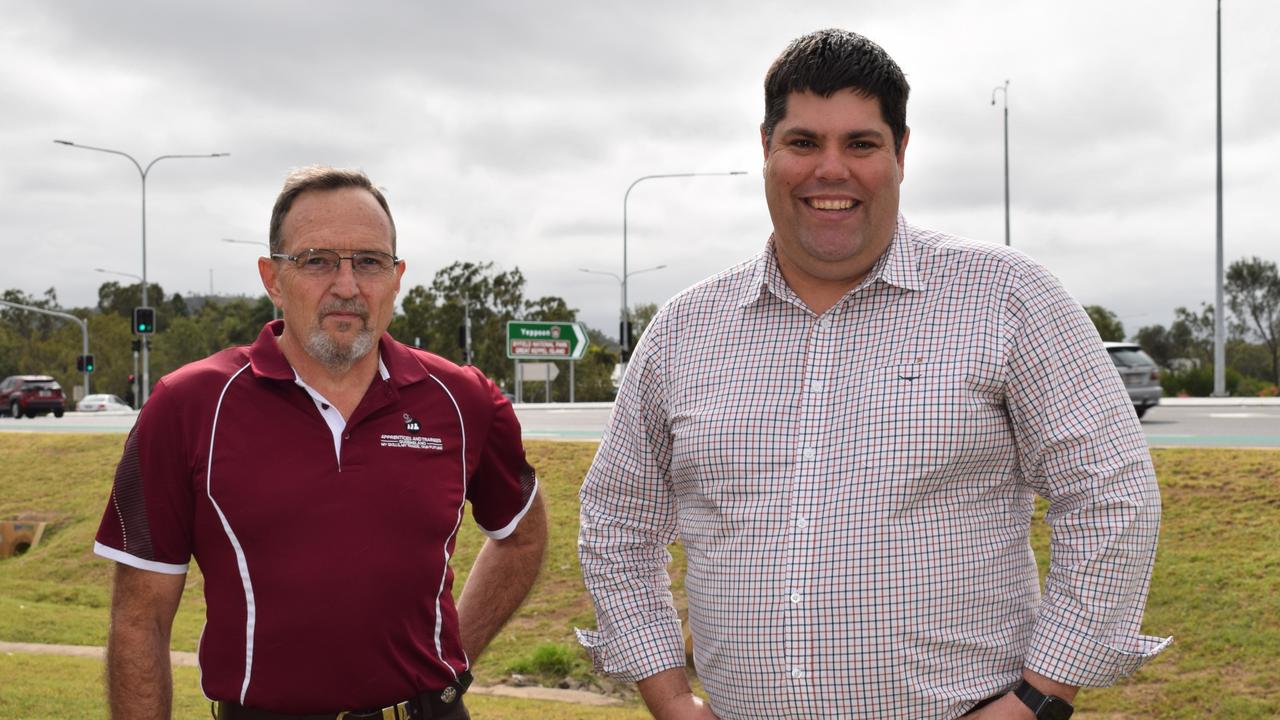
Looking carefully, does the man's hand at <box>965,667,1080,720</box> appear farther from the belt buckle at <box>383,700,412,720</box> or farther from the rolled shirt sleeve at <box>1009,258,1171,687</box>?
the belt buckle at <box>383,700,412,720</box>

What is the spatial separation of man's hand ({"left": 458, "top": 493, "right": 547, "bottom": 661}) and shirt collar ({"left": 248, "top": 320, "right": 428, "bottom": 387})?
1.98 feet

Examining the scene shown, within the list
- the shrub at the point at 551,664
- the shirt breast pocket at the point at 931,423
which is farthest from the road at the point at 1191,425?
the shirt breast pocket at the point at 931,423

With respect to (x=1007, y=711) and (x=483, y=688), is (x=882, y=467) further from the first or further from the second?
(x=483, y=688)

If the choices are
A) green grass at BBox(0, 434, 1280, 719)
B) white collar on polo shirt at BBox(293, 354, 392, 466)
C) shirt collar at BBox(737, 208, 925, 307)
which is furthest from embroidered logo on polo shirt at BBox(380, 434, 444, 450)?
green grass at BBox(0, 434, 1280, 719)

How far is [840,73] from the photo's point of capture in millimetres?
2695

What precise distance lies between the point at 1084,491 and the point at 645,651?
3.50 feet

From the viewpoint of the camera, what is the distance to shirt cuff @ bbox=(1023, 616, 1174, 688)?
255 cm

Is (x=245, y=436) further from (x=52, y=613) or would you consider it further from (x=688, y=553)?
(x=52, y=613)

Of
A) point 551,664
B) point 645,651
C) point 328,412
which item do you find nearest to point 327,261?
point 328,412

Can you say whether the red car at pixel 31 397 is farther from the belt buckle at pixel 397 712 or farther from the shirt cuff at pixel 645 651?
the shirt cuff at pixel 645 651

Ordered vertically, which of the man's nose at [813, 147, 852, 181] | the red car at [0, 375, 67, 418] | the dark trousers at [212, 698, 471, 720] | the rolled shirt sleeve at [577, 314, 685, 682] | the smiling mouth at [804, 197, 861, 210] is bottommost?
the red car at [0, 375, 67, 418]

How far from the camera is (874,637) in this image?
2611 mm

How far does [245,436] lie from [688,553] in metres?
1.11

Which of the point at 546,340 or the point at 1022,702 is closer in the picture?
the point at 1022,702
